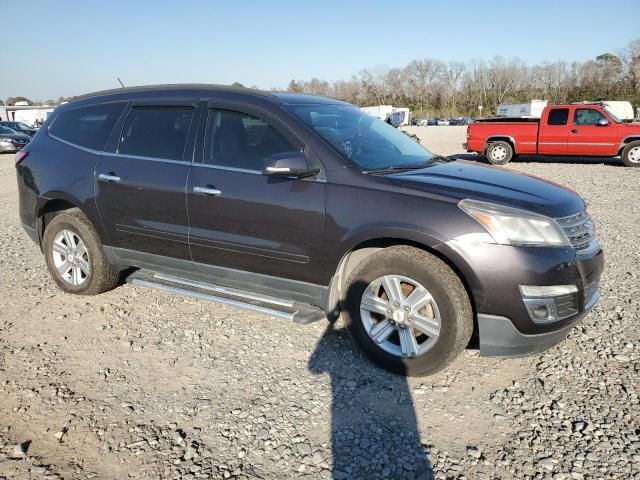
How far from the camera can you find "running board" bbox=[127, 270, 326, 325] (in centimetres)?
349

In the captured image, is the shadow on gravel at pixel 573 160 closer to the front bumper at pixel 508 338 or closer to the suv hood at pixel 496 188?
the suv hood at pixel 496 188

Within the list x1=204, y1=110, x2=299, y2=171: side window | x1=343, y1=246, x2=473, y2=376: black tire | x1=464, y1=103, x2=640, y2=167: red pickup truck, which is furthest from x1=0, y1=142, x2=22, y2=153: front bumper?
x1=343, y1=246, x2=473, y2=376: black tire

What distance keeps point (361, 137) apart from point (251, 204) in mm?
1087

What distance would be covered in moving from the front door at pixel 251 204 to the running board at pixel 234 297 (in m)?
0.22

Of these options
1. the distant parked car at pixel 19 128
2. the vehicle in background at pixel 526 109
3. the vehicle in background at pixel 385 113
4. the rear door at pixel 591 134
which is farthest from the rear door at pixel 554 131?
the vehicle in background at pixel 526 109

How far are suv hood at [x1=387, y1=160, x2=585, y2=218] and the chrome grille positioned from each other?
4 cm

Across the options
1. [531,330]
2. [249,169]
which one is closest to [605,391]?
[531,330]

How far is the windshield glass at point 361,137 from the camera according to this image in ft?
11.7

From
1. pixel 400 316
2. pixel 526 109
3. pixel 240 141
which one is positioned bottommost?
pixel 400 316

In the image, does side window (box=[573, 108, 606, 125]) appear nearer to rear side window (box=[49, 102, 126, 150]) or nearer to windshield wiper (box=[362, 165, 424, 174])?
windshield wiper (box=[362, 165, 424, 174])

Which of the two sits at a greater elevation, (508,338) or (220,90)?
(220,90)

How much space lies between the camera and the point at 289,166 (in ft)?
10.6

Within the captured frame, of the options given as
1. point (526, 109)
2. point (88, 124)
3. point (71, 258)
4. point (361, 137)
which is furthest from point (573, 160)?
point (526, 109)

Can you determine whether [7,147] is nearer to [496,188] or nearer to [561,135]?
[561,135]
